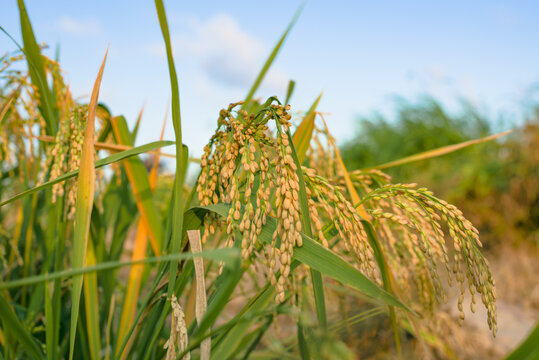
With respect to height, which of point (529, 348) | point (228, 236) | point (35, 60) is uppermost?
point (35, 60)

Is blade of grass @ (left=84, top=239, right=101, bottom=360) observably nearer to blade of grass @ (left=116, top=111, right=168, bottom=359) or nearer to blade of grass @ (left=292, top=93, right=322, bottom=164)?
blade of grass @ (left=116, top=111, right=168, bottom=359)

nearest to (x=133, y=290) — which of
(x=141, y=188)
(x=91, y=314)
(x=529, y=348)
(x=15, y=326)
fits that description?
(x=91, y=314)

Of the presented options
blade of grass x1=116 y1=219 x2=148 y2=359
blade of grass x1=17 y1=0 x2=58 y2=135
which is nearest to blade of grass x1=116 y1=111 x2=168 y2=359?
blade of grass x1=116 y1=219 x2=148 y2=359

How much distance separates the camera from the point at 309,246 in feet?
2.57

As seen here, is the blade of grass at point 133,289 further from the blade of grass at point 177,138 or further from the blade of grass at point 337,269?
the blade of grass at point 337,269

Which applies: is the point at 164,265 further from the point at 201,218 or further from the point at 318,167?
the point at 318,167

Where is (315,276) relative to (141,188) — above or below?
below

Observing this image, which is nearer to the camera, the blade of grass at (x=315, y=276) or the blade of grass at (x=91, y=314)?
the blade of grass at (x=315, y=276)

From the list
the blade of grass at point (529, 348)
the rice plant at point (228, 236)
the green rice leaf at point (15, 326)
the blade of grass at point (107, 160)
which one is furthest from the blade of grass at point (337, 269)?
the green rice leaf at point (15, 326)

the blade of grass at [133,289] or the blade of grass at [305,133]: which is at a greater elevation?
the blade of grass at [305,133]

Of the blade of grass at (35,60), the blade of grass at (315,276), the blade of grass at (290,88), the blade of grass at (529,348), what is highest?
the blade of grass at (35,60)

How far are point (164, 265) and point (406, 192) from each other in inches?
23.0

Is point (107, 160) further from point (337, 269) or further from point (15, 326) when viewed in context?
point (337, 269)

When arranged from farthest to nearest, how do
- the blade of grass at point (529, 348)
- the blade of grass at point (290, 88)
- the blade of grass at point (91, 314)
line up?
the blade of grass at point (290, 88) → the blade of grass at point (91, 314) → the blade of grass at point (529, 348)
